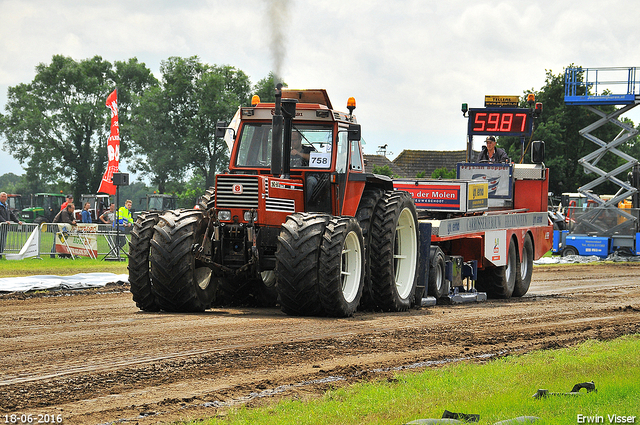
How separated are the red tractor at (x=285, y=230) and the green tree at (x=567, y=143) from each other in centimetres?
4126

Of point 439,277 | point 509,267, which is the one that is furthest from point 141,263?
point 509,267

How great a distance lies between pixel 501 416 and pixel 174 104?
57.8 m

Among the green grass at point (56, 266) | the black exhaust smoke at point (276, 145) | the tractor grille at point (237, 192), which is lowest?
the green grass at point (56, 266)

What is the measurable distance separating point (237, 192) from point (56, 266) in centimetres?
1140

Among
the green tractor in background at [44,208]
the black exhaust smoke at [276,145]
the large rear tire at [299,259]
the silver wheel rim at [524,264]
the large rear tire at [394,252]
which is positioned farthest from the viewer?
the green tractor in background at [44,208]

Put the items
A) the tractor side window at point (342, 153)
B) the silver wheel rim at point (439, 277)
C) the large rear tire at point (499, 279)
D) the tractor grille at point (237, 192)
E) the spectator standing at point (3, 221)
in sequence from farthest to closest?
the spectator standing at point (3, 221) < the large rear tire at point (499, 279) < the silver wheel rim at point (439, 277) < the tractor side window at point (342, 153) < the tractor grille at point (237, 192)

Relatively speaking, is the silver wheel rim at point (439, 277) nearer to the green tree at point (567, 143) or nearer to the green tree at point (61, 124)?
the green tree at point (567, 143)

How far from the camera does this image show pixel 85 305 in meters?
12.0

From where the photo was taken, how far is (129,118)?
6625 cm

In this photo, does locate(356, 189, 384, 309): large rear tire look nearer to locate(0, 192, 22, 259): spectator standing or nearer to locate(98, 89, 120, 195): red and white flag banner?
locate(0, 192, 22, 259): spectator standing

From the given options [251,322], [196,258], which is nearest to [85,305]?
[196,258]

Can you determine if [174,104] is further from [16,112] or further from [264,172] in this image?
[264,172]

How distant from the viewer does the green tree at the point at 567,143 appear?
52188 millimetres

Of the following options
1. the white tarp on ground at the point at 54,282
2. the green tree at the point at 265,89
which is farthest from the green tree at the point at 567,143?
the white tarp on ground at the point at 54,282
